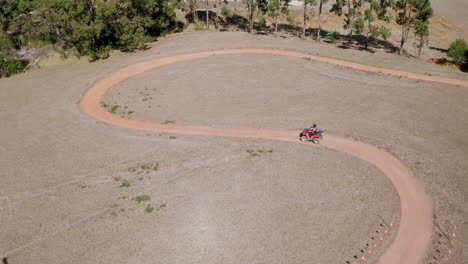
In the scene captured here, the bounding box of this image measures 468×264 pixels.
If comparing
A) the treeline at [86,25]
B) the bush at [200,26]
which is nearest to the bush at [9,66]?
the treeline at [86,25]

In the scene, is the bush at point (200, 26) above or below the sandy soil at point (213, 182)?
above

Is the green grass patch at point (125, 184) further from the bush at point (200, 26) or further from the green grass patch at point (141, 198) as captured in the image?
the bush at point (200, 26)

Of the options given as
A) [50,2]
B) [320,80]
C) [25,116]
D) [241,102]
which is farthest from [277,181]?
[50,2]

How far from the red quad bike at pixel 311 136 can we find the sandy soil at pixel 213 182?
1871 millimetres

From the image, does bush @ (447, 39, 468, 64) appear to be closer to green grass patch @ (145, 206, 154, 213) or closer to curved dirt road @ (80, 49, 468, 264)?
curved dirt road @ (80, 49, 468, 264)

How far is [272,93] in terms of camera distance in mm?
43688

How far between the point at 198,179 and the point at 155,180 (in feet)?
12.2

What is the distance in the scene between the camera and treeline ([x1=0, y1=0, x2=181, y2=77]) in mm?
53375

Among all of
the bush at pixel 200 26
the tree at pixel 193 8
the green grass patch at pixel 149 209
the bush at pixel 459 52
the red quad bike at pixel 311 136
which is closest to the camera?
the green grass patch at pixel 149 209

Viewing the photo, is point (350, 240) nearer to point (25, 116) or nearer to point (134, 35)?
point (25, 116)

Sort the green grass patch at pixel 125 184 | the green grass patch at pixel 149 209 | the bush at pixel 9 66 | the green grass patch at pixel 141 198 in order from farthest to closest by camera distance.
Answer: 1. the bush at pixel 9 66
2. the green grass patch at pixel 125 184
3. the green grass patch at pixel 141 198
4. the green grass patch at pixel 149 209

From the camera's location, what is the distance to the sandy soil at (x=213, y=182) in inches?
863

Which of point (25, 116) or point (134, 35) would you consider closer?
point (25, 116)

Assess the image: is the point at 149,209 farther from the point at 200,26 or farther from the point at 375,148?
the point at 200,26
